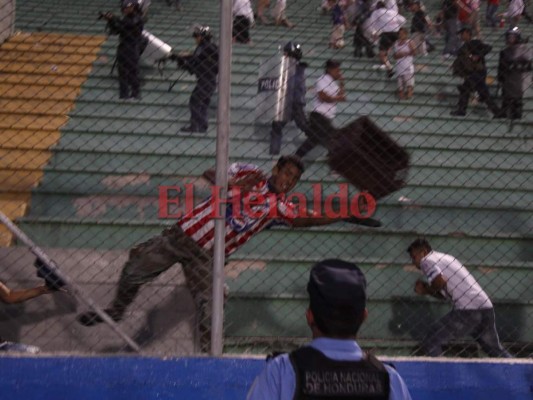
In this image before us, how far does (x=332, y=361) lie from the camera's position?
A: 2557 mm

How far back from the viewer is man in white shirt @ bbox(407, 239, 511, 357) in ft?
19.7

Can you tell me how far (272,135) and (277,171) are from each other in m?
2.24

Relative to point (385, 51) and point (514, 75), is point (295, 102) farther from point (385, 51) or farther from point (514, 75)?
point (514, 75)

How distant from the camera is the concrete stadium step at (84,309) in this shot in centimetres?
507

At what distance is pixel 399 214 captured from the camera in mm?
8086

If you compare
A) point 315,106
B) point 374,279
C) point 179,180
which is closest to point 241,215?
point 374,279

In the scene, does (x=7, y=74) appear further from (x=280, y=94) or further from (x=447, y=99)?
(x=447, y=99)

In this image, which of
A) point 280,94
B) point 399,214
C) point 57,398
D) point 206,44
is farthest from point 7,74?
point 57,398

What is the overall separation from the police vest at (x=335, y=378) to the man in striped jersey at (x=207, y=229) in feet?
8.26

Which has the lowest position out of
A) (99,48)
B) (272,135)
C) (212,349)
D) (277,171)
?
(99,48)

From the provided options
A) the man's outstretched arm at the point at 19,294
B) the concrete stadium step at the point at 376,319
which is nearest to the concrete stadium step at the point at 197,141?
the concrete stadium step at the point at 376,319

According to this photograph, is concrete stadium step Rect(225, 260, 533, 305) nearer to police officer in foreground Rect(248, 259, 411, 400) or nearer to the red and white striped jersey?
the red and white striped jersey

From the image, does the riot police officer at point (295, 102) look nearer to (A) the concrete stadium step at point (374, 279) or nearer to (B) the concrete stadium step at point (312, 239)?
(B) the concrete stadium step at point (312, 239)

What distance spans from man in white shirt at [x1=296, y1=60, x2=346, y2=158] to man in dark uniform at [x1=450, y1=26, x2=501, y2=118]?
160 cm
